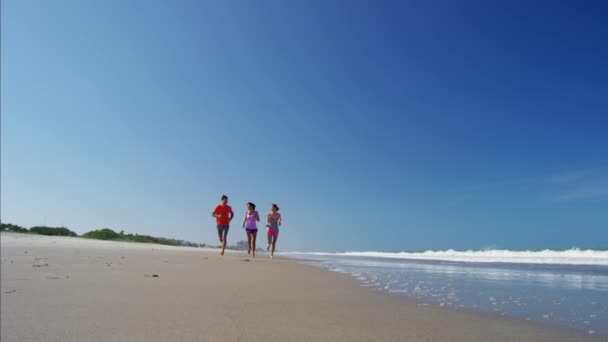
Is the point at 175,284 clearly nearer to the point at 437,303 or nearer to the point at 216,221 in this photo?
the point at 437,303

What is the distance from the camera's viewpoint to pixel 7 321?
201cm

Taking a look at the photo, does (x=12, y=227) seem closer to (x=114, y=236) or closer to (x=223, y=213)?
(x=114, y=236)

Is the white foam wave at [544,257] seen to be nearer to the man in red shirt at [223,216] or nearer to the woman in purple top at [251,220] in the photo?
the woman in purple top at [251,220]

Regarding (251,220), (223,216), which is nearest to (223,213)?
(223,216)

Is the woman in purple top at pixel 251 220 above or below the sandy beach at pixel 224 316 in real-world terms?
above

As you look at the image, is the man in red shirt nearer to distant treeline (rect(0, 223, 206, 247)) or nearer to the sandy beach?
the sandy beach

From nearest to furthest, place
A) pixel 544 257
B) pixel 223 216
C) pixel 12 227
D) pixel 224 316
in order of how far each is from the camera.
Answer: pixel 224 316, pixel 223 216, pixel 544 257, pixel 12 227

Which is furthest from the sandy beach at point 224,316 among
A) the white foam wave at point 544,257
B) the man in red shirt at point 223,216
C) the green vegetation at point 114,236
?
the green vegetation at point 114,236

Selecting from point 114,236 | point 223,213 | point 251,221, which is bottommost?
point 114,236

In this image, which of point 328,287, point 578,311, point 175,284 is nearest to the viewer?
point 578,311

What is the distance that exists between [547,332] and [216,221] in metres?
10.1

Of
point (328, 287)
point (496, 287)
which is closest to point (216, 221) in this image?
point (328, 287)

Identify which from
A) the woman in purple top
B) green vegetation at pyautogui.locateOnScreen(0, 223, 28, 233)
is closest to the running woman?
the woman in purple top

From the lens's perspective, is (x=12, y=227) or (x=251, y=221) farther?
(x=12, y=227)
